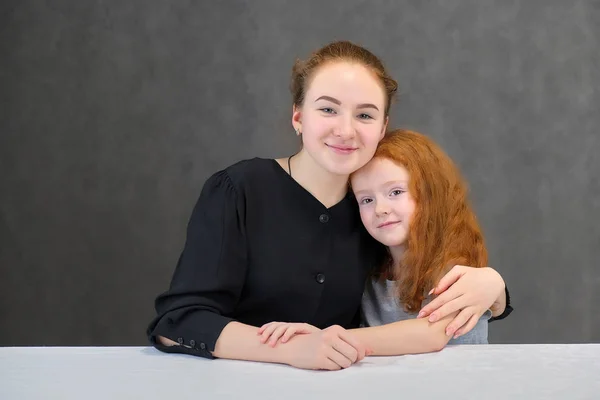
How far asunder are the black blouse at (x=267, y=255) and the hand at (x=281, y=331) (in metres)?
0.18

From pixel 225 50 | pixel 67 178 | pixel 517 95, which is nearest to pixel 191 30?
pixel 225 50

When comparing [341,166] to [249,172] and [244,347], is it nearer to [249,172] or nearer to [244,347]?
[249,172]

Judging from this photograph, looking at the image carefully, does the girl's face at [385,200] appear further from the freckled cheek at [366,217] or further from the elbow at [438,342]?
the elbow at [438,342]

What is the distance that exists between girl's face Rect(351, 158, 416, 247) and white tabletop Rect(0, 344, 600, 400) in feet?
1.13

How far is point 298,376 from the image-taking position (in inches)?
50.2

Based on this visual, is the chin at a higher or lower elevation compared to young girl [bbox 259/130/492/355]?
higher

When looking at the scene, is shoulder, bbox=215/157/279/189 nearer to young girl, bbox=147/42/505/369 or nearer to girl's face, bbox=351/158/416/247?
young girl, bbox=147/42/505/369

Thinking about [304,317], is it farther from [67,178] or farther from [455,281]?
[67,178]

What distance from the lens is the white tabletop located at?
1147mm

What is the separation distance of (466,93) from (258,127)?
87cm

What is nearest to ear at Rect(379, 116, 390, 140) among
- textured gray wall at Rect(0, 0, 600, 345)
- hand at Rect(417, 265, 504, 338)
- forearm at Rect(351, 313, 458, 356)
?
hand at Rect(417, 265, 504, 338)

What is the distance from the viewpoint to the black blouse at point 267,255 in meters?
1.61

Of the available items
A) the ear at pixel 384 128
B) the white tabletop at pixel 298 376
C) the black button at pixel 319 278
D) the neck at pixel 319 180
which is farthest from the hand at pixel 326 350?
the ear at pixel 384 128

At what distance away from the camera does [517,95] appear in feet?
11.2
